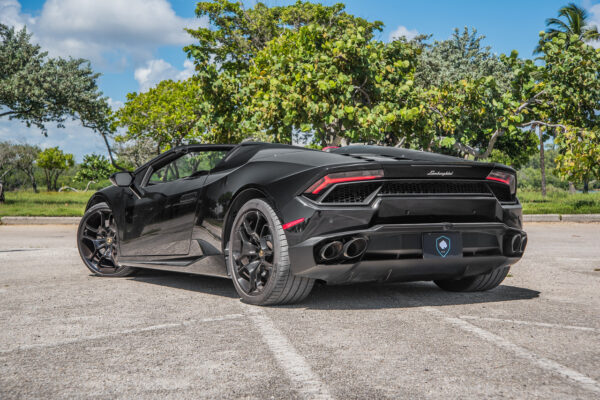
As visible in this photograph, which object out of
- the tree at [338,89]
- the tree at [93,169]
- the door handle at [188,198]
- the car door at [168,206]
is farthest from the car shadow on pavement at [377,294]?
the tree at [93,169]

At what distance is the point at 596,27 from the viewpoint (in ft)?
144

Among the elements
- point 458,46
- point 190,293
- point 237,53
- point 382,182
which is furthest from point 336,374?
point 237,53

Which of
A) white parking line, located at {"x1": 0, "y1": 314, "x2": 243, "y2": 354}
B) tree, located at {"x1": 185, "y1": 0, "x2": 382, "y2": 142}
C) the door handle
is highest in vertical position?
tree, located at {"x1": 185, "y1": 0, "x2": 382, "y2": 142}

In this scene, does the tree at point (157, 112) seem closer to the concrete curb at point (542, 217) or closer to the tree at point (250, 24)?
the tree at point (250, 24)

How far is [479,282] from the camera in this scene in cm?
500

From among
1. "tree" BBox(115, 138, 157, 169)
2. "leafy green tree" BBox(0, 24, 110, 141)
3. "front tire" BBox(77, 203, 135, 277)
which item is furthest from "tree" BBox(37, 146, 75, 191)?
"front tire" BBox(77, 203, 135, 277)

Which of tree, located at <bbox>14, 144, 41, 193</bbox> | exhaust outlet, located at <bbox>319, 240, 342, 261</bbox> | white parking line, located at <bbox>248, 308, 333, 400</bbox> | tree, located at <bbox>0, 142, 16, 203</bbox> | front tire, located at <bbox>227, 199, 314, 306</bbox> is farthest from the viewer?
tree, located at <bbox>14, 144, 41, 193</bbox>

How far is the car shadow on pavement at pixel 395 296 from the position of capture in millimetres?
4449

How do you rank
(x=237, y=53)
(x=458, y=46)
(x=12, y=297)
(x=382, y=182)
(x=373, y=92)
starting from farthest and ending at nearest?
(x=237, y=53), (x=458, y=46), (x=373, y=92), (x=12, y=297), (x=382, y=182)

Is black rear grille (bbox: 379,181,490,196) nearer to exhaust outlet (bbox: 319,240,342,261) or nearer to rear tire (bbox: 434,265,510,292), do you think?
exhaust outlet (bbox: 319,240,342,261)

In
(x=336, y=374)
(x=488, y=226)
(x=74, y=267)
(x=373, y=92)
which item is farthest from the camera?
(x=373, y=92)

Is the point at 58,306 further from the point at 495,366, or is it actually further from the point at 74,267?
the point at 495,366

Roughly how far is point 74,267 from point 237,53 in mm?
32913

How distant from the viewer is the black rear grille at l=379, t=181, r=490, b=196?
13.2ft
